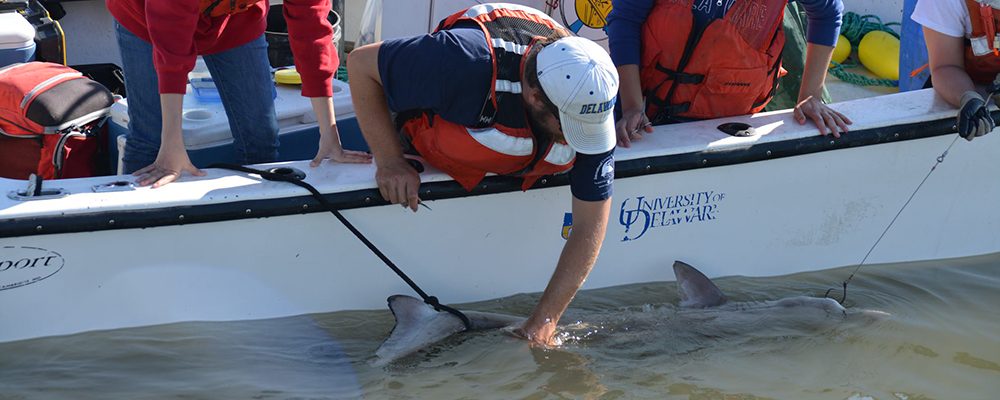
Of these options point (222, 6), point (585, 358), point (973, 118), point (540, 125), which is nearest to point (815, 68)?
point (973, 118)

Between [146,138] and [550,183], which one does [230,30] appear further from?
[550,183]

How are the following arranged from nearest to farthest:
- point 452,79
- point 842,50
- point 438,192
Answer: point 452,79 < point 438,192 < point 842,50

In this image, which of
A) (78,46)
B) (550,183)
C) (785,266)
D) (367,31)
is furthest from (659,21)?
(78,46)

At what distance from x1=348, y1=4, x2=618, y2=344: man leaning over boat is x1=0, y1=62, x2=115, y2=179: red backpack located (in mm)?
1413

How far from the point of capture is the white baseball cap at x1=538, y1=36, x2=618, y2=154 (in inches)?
114

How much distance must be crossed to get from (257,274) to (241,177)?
0.35 meters

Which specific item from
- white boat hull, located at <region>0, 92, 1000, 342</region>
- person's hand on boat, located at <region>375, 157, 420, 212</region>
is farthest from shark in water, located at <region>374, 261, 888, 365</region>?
person's hand on boat, located at <region>375, 157, 420, 212</region>

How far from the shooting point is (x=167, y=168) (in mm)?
3336

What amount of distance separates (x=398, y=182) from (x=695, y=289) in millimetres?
1290

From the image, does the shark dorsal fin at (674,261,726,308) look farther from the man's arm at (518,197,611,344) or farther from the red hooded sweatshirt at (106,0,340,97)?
the red hooded sweatshirt at (106,0,340,97)

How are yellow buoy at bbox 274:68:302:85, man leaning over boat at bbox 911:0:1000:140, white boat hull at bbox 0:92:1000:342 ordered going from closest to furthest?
white boat hull at bbox 0:92:1000:342 → man leaning over boat at bbox 911:0:1000:140 → yellow buoy at bbox 274:68:302:85

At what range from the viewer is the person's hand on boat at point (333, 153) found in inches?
140

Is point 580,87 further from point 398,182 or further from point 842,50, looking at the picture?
point 842,50

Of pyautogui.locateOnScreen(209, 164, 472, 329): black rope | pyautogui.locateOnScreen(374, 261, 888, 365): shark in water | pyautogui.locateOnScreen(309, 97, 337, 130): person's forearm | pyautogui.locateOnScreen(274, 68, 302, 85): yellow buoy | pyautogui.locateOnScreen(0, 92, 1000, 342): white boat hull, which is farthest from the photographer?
pyautogui.locateOnScreen(274, 68, 302, 85): yellow buoy
